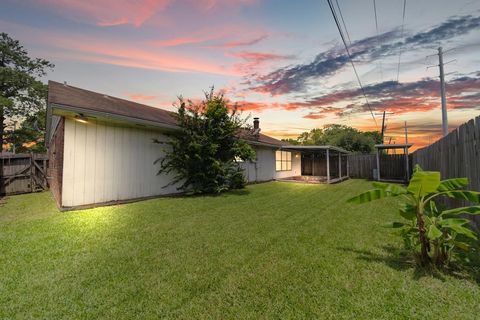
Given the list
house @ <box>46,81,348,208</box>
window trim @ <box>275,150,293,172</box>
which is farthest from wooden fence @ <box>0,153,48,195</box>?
window trim @ <box>275,150,293,172</box>

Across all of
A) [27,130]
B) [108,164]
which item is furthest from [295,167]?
[27,130]

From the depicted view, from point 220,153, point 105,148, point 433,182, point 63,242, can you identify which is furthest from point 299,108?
point 63,242

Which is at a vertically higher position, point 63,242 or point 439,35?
point 439,35

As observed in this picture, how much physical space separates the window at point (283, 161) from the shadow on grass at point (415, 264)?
48.0ft

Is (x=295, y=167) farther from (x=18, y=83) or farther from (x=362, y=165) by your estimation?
(x=18, y=83)

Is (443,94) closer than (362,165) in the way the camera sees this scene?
Yes

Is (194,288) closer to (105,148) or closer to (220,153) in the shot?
(105,148)

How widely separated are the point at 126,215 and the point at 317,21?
8563 mm

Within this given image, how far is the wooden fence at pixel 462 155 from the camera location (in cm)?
403

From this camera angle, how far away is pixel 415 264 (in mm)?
3127

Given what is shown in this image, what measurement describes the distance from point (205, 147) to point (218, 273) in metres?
6.90

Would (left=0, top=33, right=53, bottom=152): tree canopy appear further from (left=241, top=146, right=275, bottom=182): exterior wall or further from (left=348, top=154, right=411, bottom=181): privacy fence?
(left=348, top=154, right=411, bottom=181): privacy fence

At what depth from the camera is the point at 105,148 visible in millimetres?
7727

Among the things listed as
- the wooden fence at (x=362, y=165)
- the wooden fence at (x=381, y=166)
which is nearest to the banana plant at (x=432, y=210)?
the wooden fence at (x=381, y=166)
